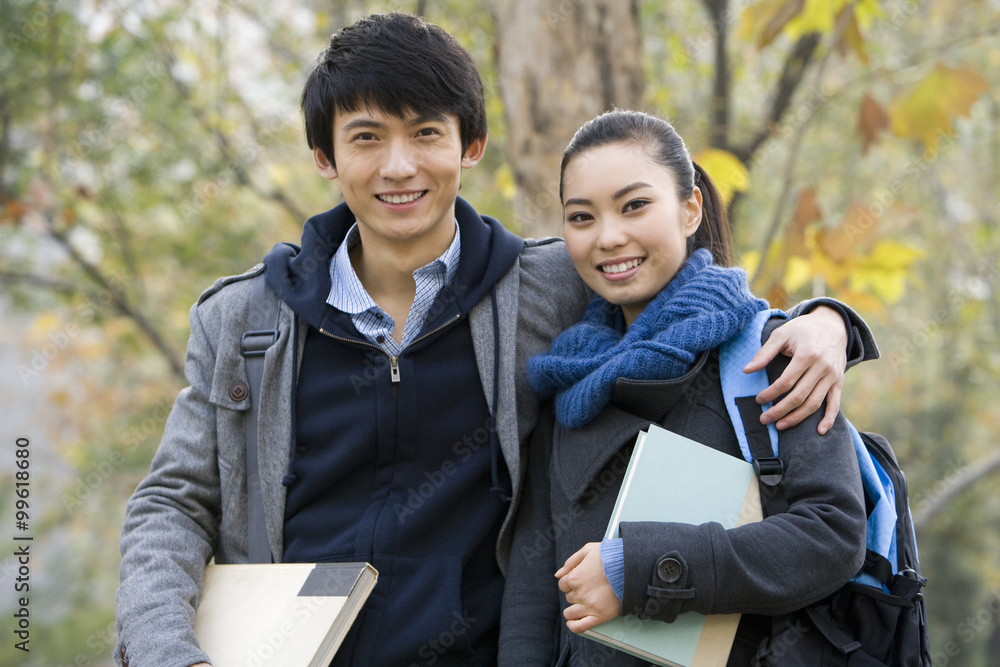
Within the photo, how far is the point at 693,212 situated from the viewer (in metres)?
2.04

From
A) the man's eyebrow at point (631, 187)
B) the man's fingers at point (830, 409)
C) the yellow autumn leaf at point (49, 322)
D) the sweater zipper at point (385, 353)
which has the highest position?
the yellow autumn leaf at point (49, 322)

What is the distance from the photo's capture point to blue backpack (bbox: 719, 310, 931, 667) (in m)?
1.60

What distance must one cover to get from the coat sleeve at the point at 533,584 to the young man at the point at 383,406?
5cm

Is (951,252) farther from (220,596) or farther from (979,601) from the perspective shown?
(220,596)

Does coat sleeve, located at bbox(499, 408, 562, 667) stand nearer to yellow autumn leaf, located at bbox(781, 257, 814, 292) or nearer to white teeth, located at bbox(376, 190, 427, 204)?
white teeth, located at bbox(376, 190, 427, 204)

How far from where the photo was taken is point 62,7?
223 inches

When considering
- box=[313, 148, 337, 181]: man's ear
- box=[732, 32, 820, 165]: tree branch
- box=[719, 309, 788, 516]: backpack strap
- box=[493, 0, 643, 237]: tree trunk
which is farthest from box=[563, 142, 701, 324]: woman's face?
box=[732, 32, 820, 165]: tree branch

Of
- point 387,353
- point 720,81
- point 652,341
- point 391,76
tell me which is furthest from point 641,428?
point 720,81

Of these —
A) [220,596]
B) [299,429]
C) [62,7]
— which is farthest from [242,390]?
[62,7]

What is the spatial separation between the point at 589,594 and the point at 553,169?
192 cm

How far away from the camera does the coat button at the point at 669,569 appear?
1554 mm

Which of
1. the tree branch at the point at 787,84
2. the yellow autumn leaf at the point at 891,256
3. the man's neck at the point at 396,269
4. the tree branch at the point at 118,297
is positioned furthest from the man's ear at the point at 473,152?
the tree branch at the point at 118,297

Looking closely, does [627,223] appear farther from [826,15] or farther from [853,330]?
[826,15]

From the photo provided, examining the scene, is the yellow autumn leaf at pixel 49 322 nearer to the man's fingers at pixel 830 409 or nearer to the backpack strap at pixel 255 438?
the backpack strap at pixel 255 438
